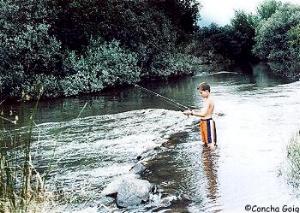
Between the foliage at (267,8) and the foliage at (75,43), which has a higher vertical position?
the foliage at (267,8)

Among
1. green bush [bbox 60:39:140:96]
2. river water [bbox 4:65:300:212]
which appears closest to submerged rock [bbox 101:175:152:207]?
river water [bbox 4:65:300:212]

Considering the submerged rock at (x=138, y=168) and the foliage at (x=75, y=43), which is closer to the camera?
the submerged rock at (x=138, y=168)

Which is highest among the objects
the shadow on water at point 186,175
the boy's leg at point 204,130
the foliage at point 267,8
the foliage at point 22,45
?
the foliage at point 267,8

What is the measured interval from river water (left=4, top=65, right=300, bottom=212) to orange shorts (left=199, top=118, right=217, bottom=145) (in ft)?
0.89

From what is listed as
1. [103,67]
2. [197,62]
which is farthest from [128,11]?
[197,62]

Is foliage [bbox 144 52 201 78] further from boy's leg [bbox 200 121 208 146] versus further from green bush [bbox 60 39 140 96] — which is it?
boy's leg [bbox 200 121 208 146]

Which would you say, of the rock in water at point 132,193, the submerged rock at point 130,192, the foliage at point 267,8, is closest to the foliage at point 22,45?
the submerged rock at point 130,192

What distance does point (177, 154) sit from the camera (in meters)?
10.9

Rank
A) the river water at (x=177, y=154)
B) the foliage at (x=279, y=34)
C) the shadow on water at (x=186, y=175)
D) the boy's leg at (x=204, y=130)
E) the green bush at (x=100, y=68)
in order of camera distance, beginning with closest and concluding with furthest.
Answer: the shadow on water at (x=186, y=175) < the river water at (x=177, y=154) < the boy's leg at (x=204, y=130) < the green bush at (x=100, y=68) < the foliage at (x=279, y=34)

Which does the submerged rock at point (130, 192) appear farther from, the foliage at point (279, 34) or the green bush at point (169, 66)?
the foliage at point (279, 34)

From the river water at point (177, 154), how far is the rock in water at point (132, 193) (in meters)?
0.17

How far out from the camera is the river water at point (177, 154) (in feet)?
24.8

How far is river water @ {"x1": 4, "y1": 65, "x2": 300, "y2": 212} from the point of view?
24.8ft

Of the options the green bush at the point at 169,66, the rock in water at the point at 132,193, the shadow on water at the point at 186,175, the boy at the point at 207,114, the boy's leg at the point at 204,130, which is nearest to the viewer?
the shadow on water at the point at 186,175
